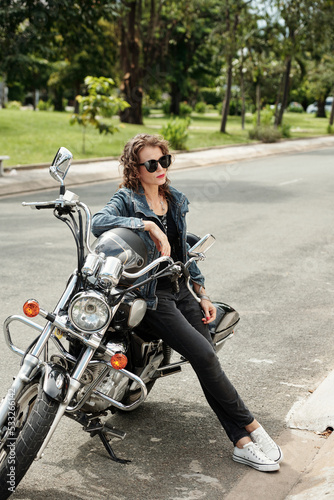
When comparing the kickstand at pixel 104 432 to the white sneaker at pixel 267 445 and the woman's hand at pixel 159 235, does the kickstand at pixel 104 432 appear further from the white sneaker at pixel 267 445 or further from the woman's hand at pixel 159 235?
the woman's hand at pixel 159 235

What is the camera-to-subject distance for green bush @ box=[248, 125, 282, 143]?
106 feet

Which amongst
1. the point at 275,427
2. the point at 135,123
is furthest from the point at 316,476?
the point at 135,123

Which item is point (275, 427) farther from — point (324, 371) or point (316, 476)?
point (324, 371)

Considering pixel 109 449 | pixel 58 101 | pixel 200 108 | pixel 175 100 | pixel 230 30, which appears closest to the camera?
pixel 109 449

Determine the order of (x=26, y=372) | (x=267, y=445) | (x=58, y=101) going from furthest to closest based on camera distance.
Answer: (x=58, y=101), (x=267, y=445), (x=26, y=372)

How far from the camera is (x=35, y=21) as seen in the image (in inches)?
701

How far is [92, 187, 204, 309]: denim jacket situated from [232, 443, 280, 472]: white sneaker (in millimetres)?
929

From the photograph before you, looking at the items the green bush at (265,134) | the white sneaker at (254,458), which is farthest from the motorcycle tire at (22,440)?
the green bush at (265,134)

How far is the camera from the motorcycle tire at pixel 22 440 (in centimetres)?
309

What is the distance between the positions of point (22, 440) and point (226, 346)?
2.85m

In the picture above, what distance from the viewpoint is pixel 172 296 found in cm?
388

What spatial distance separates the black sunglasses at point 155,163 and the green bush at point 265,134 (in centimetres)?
2894

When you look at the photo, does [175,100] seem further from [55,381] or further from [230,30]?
[55,381]

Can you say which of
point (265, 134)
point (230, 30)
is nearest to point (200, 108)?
point (230, 30)
